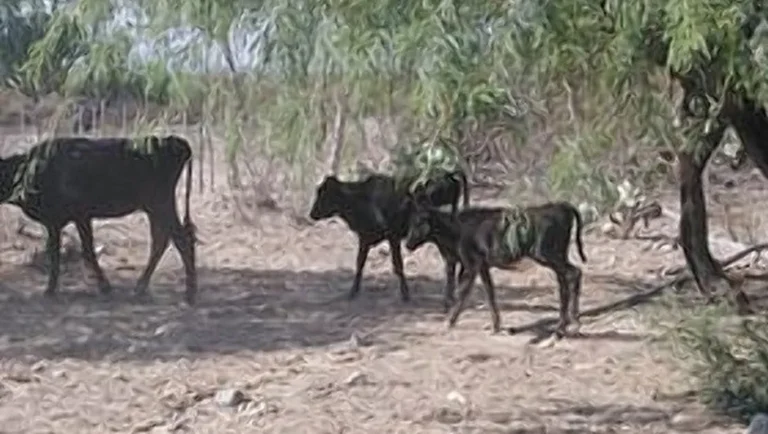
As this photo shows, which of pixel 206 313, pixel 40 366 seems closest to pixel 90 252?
pixel 206 313

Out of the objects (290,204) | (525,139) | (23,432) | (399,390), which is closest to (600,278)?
(290,204)

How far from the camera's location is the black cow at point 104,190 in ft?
34.2

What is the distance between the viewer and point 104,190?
10539 millimetres

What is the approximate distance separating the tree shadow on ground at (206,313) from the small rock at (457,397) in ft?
5.00

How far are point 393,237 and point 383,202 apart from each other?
28 centimetres

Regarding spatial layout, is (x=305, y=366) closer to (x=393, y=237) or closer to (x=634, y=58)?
(x=393, y=237)

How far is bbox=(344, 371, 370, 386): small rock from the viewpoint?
812cm

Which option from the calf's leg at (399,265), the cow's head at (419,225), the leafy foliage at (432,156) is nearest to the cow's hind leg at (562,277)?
the cow's head at (419,225)

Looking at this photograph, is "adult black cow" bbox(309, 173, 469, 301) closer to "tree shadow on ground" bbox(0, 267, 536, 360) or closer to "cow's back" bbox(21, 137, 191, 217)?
"tree shadow on ground" bbox(0, 267, 536, 360)

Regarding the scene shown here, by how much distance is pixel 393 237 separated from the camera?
35.7ft

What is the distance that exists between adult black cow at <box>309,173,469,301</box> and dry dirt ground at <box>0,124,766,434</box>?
38 cm

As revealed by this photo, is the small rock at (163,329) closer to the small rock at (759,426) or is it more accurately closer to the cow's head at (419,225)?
the cow's head at (419,225)

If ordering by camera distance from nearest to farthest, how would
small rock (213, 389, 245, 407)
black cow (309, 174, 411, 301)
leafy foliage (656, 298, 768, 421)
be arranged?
1. leafy foliage (656, 298, 768, 421)
2. small rock (213, 389, 245, 407)
3. black cow (309, 174, 411, 301)

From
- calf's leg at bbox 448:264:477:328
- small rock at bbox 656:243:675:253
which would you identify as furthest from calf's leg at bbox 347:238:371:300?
small rock at bbox 656:243:675:253
